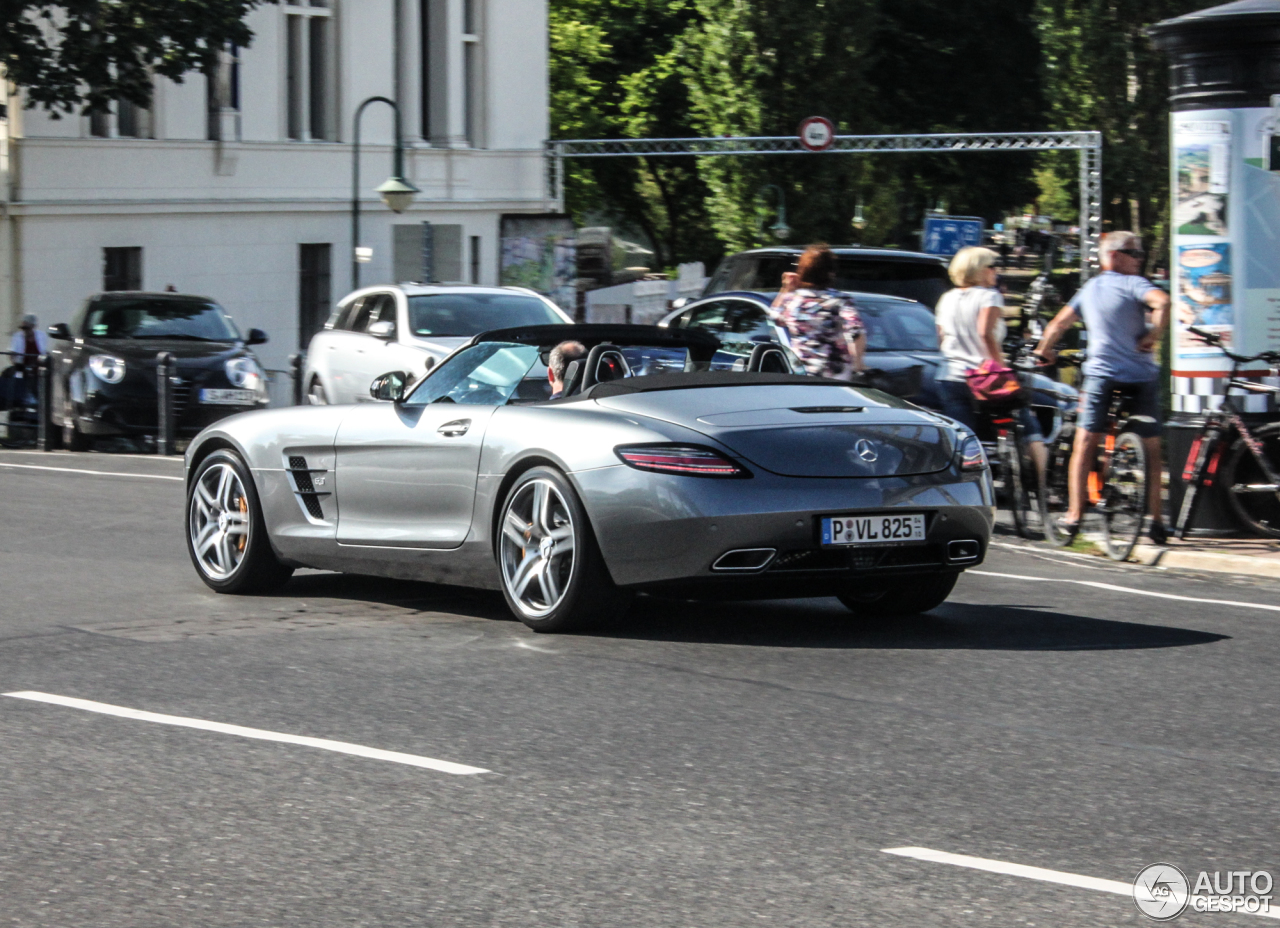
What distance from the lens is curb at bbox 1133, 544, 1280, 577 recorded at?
10.6 meters

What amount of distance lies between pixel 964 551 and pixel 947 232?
83.1ft

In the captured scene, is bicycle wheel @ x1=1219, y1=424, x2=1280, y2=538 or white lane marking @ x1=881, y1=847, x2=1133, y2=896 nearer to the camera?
white lane marking @ x1=881, y1=847, x2=1133, y2=896

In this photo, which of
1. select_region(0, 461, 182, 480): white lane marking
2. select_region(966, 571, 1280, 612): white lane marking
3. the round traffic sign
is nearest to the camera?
select_region(966, 571, 1280, 612): white lane marking

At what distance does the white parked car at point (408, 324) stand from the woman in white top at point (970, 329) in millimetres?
7120

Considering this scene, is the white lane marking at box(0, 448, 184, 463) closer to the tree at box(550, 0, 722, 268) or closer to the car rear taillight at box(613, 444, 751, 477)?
the car rear taillight at box(613, 444, 751, 477)

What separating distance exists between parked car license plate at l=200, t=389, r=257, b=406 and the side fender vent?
11.9 metres

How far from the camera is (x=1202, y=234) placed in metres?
12.1

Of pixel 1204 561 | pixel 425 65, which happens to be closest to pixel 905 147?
pixel 425 65

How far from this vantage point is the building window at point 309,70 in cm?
3662

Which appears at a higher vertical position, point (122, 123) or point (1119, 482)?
point (122, 123)

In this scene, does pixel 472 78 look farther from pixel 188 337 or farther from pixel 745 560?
pixel 745 560

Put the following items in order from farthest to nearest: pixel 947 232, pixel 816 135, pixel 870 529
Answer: pixel 816 135 < pixel 947 232 < pixel 870 529

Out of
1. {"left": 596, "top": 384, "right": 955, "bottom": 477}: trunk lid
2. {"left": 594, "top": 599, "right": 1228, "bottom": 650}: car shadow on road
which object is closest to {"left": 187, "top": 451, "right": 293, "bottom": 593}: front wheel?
{"left": 594, "top": 599, "right": 1228, "bottom": 650}: car shadow on road

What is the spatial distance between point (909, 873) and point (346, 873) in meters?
1.30
